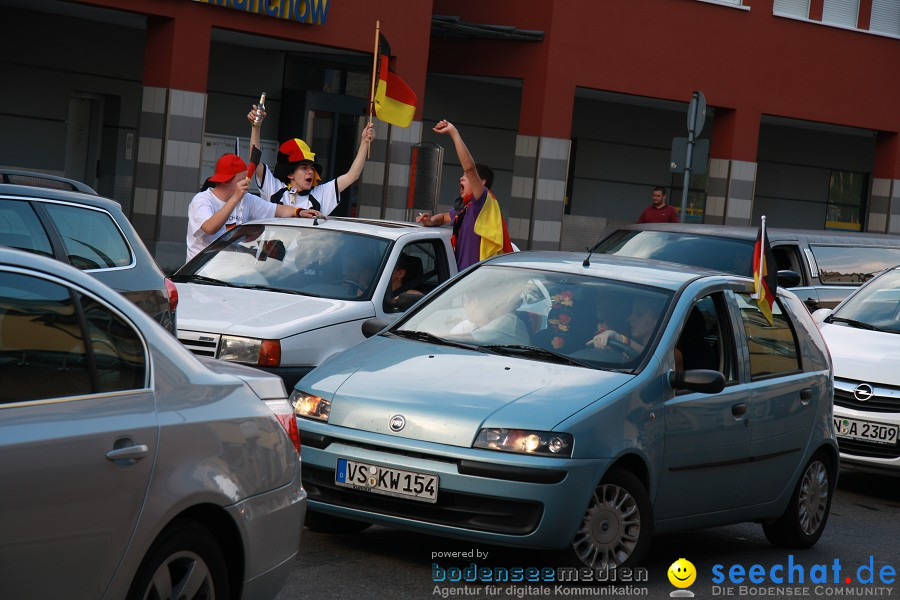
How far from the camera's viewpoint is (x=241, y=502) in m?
4.66

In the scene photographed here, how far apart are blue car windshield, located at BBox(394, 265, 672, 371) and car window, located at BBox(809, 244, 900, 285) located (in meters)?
7.06

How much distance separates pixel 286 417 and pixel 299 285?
4.95 meters

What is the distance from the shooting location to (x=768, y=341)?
7973 millimetres

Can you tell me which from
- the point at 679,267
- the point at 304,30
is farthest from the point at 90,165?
the point at 679,267

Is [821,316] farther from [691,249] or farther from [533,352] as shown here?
[533,352]

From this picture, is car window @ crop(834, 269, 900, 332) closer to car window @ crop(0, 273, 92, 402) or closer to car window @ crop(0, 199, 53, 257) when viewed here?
car window @ crop(0, 199, 53, 257)

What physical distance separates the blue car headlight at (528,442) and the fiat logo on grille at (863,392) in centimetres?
475

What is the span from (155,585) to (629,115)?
24.6 meters

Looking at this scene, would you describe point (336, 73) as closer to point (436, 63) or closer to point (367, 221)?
point (436, 63)

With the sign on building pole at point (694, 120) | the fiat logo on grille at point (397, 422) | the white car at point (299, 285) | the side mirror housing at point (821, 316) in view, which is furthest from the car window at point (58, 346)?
the sign on building pole at point (694, 120)

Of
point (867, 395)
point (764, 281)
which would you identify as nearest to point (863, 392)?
point (867, 395)

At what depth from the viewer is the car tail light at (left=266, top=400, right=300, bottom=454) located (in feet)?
16.7

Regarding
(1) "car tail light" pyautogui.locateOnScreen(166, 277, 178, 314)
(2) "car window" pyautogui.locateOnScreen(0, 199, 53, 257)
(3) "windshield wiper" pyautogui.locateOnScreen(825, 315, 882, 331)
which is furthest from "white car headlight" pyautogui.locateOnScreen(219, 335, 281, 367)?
(3) "windshield wiper" pyautogui.locateOnScreen(825, 315, 882, 331)

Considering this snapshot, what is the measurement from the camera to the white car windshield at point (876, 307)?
1139cm
